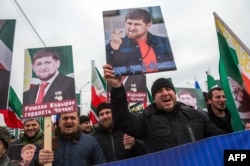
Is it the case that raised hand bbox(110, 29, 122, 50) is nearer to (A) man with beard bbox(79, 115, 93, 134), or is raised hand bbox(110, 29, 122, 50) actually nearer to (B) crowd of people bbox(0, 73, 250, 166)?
(B) crowd of people bbox(0, 73, 250, 166)

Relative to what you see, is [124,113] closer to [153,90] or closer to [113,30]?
[153,90]

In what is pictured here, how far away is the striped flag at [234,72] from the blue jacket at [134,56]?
77 cm

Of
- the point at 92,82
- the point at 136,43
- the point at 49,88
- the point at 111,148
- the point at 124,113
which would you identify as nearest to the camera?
the point at 124,113

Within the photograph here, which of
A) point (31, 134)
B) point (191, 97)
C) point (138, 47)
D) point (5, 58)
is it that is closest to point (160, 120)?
point (138, 47)

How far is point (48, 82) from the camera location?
3717mm

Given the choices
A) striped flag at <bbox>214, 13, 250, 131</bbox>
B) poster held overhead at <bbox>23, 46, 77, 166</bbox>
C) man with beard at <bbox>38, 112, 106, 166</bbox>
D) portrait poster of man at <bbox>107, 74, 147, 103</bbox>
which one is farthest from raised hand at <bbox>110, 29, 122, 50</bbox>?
portrait poster of man at <bbox>107, 74, 147, 103</bbox>

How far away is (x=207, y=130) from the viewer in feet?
9.98

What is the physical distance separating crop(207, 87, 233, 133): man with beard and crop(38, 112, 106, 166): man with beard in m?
1.46

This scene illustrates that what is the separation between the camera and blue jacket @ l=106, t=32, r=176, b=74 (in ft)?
10.0

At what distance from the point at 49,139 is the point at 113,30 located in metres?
1.25

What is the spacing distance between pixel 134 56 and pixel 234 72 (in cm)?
122

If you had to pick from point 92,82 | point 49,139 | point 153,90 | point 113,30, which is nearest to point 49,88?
point 49,139

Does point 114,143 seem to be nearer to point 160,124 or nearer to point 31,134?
point 160,124

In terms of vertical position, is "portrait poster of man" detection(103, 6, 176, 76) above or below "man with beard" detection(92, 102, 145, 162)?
above
